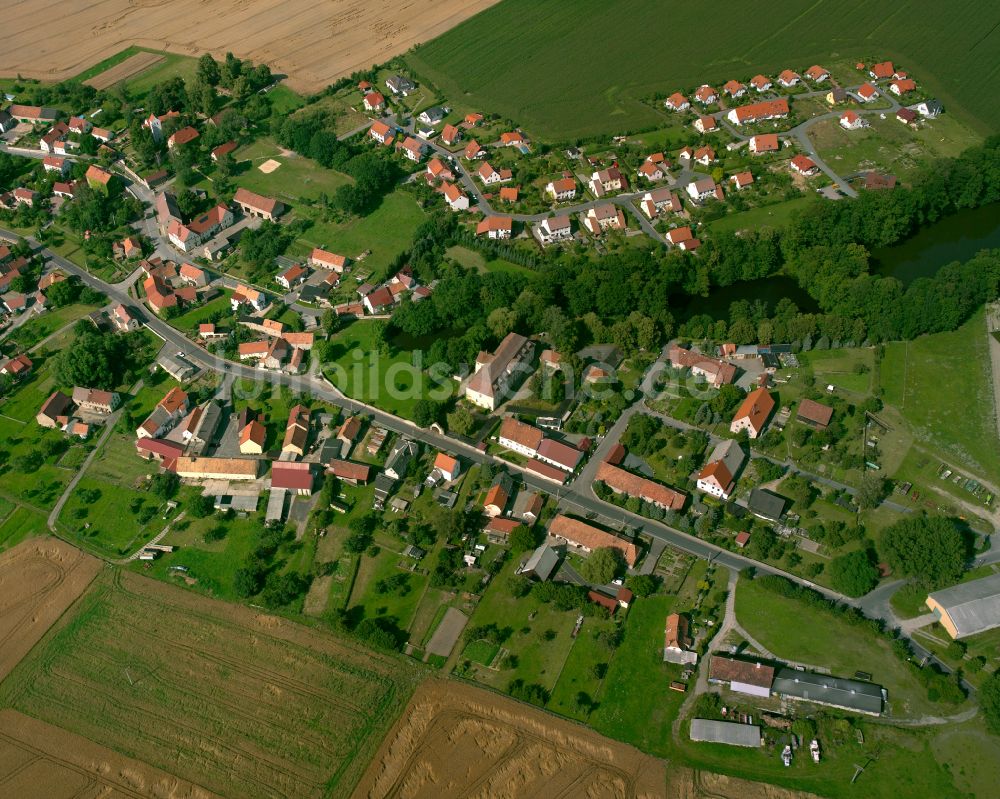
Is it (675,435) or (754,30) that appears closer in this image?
(675,435)

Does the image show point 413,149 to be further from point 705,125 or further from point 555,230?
point 705,125

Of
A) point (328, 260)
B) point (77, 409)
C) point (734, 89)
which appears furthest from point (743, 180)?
point (77, 409)

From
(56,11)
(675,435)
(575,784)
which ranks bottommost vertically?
(575,784)

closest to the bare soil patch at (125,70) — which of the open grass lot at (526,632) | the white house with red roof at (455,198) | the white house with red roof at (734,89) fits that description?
the white house with red roof at (455,198)

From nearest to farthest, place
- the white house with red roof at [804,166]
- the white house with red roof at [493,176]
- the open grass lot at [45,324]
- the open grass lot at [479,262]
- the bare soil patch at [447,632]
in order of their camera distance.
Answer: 1. the bare soil patch at [447,632]
2. the open grass lot at [45,324]
3. the open grass lot at [479,262]
4. the white house with red roof at [804,166]
5. the white house with red roof at [493,176]

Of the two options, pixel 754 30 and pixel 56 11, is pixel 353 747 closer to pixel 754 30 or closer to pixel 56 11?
pixel 754 30

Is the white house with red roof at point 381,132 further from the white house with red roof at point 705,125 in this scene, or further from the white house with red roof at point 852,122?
the white house with red roof at point 852,122

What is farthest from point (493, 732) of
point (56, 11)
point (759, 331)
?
point (56, 11)
